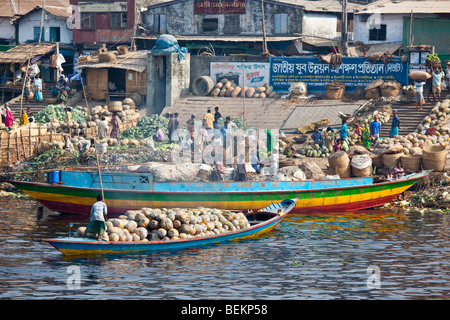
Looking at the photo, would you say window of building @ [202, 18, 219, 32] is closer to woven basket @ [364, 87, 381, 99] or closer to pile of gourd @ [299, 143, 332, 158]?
woven basket @ [364, 87, 381, 99]

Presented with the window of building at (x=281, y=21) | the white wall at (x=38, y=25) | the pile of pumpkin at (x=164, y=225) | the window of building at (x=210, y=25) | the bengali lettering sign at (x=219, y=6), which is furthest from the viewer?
the white wall at (x=38, y=25)

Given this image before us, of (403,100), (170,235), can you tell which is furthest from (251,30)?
(170,235)

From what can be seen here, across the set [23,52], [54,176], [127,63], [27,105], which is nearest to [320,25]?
[127,63]

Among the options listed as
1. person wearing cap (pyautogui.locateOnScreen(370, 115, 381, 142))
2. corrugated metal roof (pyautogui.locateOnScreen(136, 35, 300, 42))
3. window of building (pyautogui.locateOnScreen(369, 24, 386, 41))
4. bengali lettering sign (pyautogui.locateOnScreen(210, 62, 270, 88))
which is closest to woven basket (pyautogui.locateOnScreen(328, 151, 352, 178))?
person wearing cap (pyautogui.locateOnScreen(370, 115, 381, 142))

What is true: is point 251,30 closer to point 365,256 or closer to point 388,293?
point 365,256

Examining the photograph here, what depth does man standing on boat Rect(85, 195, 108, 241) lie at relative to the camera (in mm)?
15094

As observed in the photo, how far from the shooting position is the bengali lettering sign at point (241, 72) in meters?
31.9

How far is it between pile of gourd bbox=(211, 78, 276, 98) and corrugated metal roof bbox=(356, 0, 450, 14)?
24.3 ft

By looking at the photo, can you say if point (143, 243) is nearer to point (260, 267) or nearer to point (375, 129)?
point (260, 267)

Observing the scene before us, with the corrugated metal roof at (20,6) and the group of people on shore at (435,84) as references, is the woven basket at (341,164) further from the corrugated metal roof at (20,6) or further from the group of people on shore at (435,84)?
the corrugated metal roof at (20,6)

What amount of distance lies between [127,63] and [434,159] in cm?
1631

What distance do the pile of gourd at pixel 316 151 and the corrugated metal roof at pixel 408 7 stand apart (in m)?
12.0

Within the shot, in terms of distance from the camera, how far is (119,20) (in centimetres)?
4188

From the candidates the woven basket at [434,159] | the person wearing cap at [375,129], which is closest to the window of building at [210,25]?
the person wearing cap at [375,129]
